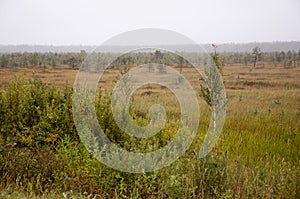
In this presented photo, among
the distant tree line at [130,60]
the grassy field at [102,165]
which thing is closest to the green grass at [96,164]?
the grassy field at [102,165]

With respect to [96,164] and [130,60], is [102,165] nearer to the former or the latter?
[96,164]

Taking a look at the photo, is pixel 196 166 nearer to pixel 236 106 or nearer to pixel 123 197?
pixel 123 197

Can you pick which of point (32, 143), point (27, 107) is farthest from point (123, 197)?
point (27, 107)

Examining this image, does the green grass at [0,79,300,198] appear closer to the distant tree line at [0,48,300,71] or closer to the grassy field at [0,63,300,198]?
the grassy field at [0,63,300,198]

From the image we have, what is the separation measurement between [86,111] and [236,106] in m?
12.0

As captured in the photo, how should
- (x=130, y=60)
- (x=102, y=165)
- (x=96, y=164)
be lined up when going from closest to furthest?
(x=102, y=165) < (x=96, y=164) < (x=130, y=60)

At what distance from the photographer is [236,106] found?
56.7 feet

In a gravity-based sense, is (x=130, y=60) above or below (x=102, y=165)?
above

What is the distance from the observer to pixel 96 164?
5551mm

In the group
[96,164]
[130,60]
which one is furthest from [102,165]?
[130,60]

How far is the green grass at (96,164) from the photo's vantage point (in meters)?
4.92

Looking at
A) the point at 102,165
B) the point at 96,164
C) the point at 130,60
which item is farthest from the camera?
the point at 130,60

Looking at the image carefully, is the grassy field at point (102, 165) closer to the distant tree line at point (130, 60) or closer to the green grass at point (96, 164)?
the green grass at point (96, 164)

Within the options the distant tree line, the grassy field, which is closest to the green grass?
the grassy field
